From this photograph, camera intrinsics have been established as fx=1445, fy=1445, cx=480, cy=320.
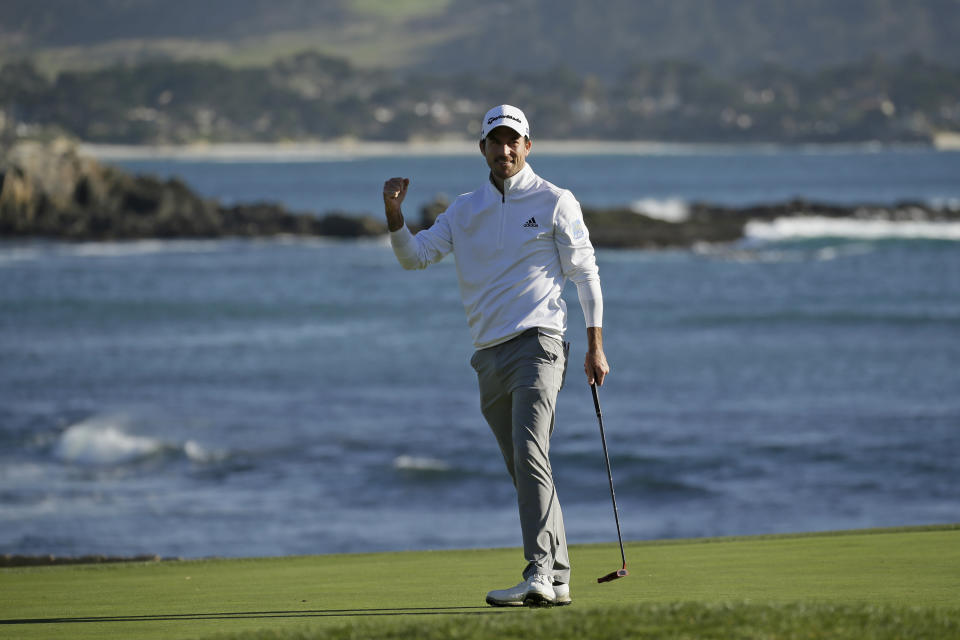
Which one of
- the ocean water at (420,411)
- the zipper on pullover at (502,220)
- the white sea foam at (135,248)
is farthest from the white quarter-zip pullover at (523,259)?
the white sea foam at (135,248)

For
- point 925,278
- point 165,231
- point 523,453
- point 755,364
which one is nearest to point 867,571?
point 523,453

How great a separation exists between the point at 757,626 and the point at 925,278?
4812cm

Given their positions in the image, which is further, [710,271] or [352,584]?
[710,271]

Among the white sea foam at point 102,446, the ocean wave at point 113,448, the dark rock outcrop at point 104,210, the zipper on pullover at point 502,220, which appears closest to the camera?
the zipper on pullover at point 502,220

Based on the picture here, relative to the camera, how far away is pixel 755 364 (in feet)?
100

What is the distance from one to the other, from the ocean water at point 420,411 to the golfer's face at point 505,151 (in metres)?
9.12

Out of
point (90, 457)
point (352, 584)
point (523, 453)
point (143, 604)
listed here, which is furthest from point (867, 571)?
point (90, 457)

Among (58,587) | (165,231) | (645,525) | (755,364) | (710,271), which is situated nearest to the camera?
(58,587)

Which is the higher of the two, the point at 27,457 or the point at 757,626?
the point at 27,457

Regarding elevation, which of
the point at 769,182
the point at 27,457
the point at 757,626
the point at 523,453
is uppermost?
the point at 769,182

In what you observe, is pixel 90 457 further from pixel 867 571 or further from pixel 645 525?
pixel 867 571

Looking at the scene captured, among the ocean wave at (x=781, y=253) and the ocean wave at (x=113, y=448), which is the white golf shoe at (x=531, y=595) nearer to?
the ocean wave at (x=113, y=448)

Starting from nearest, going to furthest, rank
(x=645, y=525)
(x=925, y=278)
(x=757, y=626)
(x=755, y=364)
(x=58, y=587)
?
(x=757, y=626)
(x=58, y=587)
(x=645, y=525)
(x=755, y=364)
(x=925, y=278)

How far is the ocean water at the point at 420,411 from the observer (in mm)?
A: 17047
